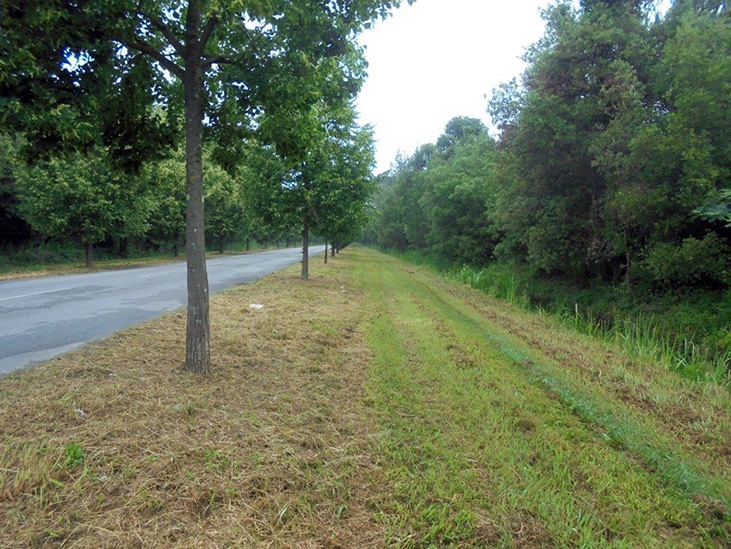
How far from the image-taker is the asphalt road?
5781 millimetres

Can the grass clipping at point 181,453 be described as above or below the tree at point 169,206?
below

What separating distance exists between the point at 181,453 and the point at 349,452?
128cm

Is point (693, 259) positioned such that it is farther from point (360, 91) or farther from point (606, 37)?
point (360, 91)

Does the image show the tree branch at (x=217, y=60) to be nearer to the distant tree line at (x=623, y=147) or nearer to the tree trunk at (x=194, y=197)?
the tree trunk at (x=194, y=197)

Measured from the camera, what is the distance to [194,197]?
4.48 meters

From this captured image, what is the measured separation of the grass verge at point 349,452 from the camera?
245 cm

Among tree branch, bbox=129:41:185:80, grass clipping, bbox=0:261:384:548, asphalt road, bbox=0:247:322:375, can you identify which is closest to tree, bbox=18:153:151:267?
asphalt road, bbox=0:247:322:375

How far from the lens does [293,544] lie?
2307 mm

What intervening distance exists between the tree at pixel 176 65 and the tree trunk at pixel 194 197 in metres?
0.01

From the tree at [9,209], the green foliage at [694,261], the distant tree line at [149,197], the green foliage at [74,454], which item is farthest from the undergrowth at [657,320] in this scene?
the tree at [9,209]

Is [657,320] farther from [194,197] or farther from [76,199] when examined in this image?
[76,199]

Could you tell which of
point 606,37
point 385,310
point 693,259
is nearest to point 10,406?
point 385,310

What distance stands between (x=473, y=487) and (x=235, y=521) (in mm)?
1628

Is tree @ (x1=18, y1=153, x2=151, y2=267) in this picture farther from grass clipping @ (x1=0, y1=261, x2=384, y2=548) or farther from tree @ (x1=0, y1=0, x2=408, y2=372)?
grass clipping @ (x1=0, y1=261, x2=384, y2=548)
